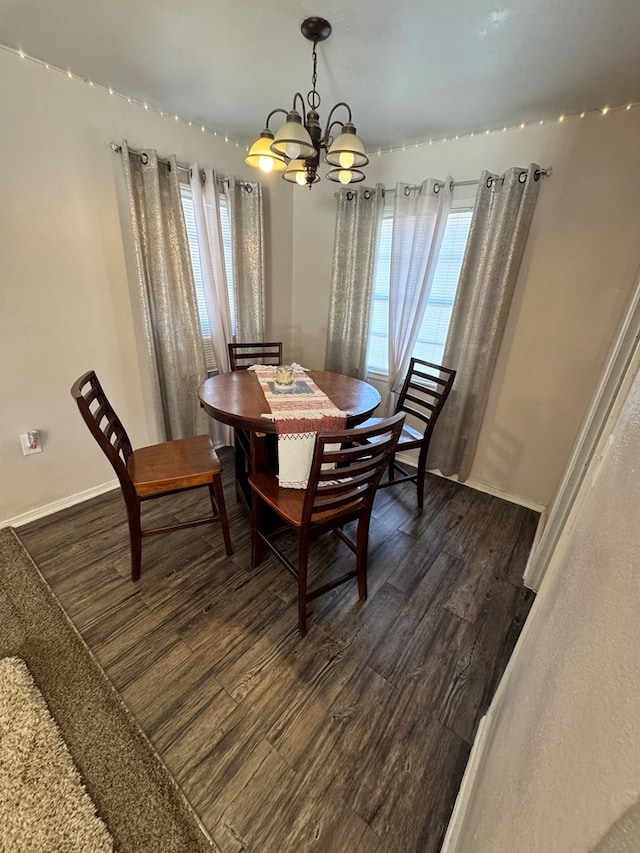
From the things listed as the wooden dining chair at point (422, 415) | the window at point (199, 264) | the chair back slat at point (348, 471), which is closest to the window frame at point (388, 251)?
the wooden dining chair at point (422, 415)

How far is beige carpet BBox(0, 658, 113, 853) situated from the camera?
951 millimetres

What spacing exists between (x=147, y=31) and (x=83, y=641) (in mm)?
2654

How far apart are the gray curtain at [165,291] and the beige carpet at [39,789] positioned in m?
1.74

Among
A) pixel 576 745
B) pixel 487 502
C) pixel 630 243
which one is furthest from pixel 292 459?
pixel 630 243

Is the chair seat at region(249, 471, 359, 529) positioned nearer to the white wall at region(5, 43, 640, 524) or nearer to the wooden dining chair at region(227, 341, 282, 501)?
the wooden dining chair at region(227, 341, 282, 501)

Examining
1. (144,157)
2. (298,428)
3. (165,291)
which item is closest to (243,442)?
(298,428)

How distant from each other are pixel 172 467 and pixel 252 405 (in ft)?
1.73

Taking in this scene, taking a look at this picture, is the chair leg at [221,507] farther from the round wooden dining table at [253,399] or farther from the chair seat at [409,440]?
the chair seat at [409,440]

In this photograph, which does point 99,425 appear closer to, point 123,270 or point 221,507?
point 221,507

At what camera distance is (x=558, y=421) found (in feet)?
7.60

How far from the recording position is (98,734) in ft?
3.86

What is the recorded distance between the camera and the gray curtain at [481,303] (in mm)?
2135

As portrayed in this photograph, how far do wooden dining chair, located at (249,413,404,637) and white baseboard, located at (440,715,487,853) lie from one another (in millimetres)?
665

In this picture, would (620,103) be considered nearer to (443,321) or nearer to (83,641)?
(443,321)
